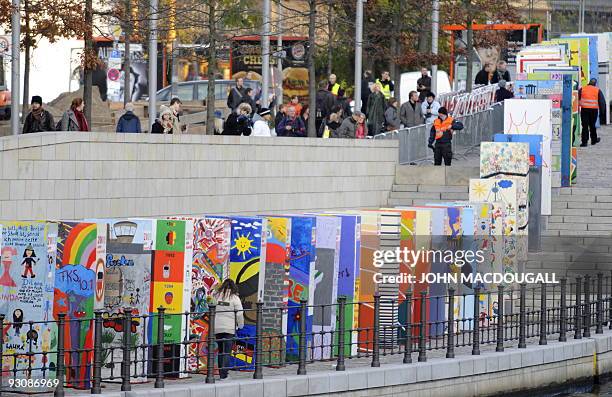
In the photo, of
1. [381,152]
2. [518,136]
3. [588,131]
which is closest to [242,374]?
[518,136]

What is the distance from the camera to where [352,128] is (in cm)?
3534

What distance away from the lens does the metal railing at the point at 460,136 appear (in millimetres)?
37094

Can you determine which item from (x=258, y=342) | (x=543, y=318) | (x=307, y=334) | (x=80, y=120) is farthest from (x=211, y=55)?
(x=258, y=342)

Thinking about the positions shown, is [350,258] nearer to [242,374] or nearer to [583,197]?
[242,374]

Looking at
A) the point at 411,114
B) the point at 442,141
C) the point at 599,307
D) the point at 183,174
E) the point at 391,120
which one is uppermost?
the point at 411,114

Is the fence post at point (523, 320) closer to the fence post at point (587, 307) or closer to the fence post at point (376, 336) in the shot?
the fence post at point (587, 307)

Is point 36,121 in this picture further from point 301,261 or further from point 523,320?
point 523,320

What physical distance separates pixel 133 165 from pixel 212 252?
6.38 metres

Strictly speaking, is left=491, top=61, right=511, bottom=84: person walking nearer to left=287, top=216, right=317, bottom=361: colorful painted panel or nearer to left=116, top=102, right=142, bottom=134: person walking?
left=116, top=102, right=142, bottom=134: person walking

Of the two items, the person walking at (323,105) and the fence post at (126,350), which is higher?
the person walking at (323,105)

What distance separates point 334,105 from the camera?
39094mm

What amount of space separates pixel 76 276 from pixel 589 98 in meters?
27.9

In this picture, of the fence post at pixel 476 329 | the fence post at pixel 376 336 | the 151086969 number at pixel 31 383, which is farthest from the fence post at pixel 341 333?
the 151086969 number at pixel 31 383
